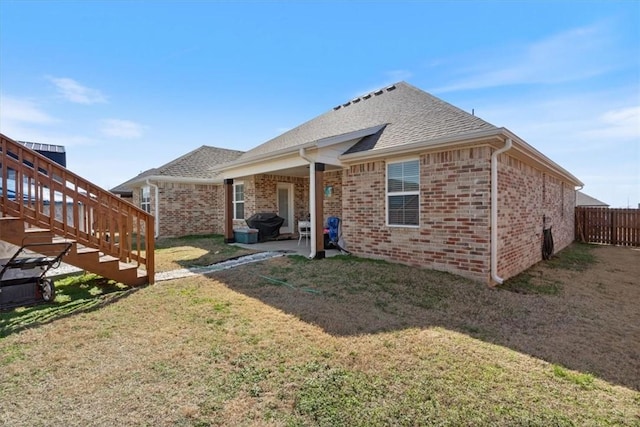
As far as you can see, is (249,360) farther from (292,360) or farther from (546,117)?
(546,117)

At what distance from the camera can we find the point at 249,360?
10.1ft

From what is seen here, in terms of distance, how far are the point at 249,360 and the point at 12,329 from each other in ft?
10.6

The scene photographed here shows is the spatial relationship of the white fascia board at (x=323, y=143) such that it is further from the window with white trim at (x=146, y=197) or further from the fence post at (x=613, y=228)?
the fence post at (x=613, y=228)

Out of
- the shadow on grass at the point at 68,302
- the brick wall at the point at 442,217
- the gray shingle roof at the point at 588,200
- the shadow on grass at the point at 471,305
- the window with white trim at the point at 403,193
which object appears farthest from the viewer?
the gray shingle roof at the point at 588,200

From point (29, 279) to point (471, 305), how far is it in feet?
22.9

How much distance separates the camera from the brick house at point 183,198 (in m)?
14.1

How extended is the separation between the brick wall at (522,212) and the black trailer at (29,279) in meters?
7.92

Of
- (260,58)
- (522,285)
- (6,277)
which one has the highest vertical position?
(260,58)

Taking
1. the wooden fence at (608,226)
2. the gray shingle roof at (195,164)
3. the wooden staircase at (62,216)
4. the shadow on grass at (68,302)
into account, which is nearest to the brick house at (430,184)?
the wooden staircase at (62,216)

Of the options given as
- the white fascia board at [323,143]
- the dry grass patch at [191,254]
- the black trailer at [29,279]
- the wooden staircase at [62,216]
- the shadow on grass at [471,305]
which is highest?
the white fascia board at [323,143]

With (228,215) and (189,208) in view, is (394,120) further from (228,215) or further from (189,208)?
(189,208)

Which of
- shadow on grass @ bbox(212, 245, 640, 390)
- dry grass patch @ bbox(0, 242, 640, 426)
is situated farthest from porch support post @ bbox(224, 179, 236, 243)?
dry grass patch @ bbox(0, 242, 640, 426)

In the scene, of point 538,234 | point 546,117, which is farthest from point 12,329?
point 546,117

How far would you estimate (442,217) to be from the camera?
639cm
